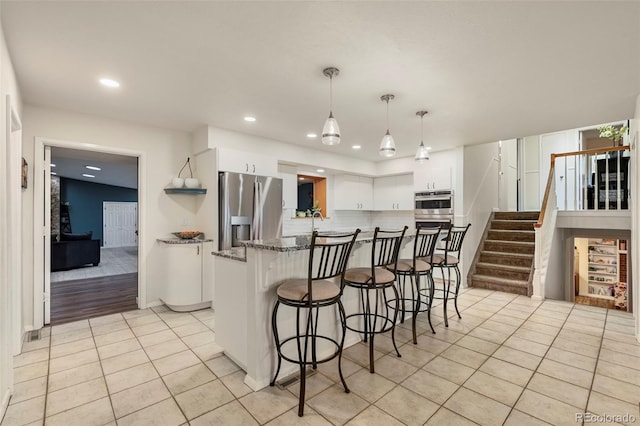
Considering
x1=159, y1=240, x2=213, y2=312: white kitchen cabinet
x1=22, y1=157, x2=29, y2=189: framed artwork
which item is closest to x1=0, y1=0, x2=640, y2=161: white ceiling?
x1=22, y1=157, x2=29, y2=189: framed artwork

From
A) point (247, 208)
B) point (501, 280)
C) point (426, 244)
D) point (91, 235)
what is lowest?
point (501, 280)

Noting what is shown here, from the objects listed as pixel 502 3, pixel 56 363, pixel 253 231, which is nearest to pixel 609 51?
pixel 502 3

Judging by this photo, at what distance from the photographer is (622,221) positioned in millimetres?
4500

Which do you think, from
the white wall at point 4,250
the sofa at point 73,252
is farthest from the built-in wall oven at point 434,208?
the sofa at point 73,252

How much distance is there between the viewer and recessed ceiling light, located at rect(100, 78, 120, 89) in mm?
2654

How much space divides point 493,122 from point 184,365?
4.41 metres

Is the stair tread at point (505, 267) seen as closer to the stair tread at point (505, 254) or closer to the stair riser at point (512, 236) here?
the stair tread at point (505, 254)

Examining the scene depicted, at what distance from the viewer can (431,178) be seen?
18.1ft

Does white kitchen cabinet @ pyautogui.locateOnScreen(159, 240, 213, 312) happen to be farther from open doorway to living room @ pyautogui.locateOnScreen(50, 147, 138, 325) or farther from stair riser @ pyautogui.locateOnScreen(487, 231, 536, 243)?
stair riser @ pyautogui.locateOnScreen(487, 231, 536, 243)

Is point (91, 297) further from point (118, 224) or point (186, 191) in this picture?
point (118, 224)

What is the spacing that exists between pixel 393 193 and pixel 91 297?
5.75 meters

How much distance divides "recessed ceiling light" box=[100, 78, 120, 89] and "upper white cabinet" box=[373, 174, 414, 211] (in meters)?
5.19

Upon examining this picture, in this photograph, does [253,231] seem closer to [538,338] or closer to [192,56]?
[192,56]

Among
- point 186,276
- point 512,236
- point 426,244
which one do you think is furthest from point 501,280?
point 186,276
